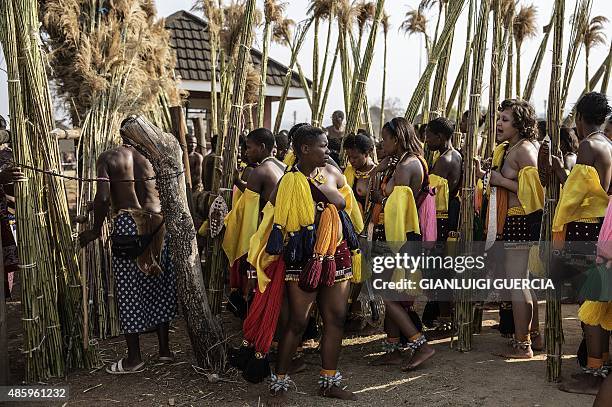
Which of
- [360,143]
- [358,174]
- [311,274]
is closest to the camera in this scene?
[311,274]

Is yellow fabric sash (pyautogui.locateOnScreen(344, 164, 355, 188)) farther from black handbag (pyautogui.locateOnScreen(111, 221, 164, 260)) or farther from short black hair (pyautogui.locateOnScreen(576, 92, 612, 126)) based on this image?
short black hair (pyautogui.locateOnScreen(576, 92, 612, 126))

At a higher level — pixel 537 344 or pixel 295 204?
pixel 295 204

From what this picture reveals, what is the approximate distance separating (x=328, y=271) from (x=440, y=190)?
1699mm

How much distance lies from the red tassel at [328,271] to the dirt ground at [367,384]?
737 millimetres

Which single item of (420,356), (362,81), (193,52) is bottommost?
(420,356)

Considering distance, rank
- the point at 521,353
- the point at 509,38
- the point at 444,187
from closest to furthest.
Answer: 1. the point at 521,353
2. the point at 444,187
3. the point at 509,38

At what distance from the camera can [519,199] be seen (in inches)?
163

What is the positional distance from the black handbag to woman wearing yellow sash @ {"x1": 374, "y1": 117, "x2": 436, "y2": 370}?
1.62 m

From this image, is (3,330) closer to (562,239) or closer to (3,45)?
(3,45)

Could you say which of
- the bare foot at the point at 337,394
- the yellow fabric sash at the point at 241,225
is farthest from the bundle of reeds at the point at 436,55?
the bare foot at the point at 337,394

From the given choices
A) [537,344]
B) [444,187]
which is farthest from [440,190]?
[537,344]

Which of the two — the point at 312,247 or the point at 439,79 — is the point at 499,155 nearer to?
the point at 439,79

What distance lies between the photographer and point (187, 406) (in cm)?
362

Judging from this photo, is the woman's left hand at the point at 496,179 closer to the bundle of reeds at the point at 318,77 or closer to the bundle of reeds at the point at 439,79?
the bundle of reeds at the point at 439,79
